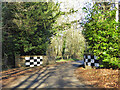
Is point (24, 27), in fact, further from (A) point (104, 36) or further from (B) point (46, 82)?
(A) point (104, 36)

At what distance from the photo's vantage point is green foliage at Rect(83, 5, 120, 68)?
269 inches

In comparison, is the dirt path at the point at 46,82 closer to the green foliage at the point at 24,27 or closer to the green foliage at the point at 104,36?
the green foliage at the point at 104,36

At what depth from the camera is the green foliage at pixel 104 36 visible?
6840mm

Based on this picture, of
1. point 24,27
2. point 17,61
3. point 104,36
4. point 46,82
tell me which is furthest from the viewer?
point 17,61

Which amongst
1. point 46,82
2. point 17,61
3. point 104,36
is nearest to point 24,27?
point 17,61

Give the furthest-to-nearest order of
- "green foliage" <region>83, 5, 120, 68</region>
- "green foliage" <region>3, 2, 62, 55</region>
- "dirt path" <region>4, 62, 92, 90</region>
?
"green foliage" <region>3, 2, 62, 55</region>
"green foliage" <region>83, 5, 120, 68</region>
"dirt path" <region>4, 62, 92, 90</region>

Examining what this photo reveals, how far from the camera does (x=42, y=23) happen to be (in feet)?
37.2

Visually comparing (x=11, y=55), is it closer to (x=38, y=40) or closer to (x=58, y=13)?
(x=38, y=40)

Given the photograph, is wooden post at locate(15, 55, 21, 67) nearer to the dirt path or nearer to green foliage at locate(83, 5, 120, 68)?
the dirt path

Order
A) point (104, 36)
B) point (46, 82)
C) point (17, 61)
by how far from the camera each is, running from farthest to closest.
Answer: point (17, 61) → point (104, 36) → point (46, 82)

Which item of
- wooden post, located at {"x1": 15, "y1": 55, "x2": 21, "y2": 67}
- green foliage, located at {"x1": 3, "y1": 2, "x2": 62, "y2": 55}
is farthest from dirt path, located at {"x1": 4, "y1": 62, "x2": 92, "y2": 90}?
green foliage, located at {"x1": 3, "y1": 2, "x2": 62, "y2": 55}

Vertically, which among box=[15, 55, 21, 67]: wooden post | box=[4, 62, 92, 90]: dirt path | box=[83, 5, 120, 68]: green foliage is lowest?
box=[4, 62, 92, 90]: dirt path

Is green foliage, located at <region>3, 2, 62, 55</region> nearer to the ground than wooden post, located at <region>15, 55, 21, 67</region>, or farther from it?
farther from it

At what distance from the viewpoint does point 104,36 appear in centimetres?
733
